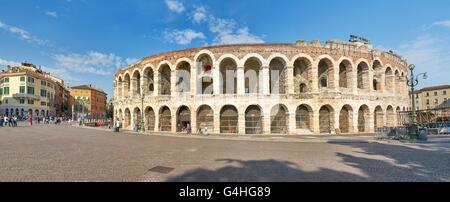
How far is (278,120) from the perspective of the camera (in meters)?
21.8

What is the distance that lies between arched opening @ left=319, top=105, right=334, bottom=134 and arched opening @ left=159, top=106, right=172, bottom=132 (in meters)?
18.4

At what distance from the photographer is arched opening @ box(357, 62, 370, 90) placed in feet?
77.5

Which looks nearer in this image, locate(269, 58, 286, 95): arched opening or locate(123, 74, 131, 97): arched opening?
locate(269, 58, 286, 95): arched opening

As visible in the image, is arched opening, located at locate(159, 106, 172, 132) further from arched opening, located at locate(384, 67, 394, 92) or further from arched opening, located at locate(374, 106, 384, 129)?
arched opening, located at locate(384, 67, 394, 92)

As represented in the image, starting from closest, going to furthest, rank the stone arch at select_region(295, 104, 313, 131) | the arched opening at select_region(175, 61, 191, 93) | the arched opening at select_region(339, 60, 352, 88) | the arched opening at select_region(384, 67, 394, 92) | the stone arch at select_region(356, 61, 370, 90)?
the stone arch at select_region(295, 104, 313, 131)
the arched opening at select_region(339, 60, 352, 88)
the stone arch at select_region(356, 61, 370, 90)
the arched opening at select_region(175, 61, 191, 93)
the arched opening at select_region(384, 67, 394, 92)

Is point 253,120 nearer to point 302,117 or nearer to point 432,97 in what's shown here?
point 302,117

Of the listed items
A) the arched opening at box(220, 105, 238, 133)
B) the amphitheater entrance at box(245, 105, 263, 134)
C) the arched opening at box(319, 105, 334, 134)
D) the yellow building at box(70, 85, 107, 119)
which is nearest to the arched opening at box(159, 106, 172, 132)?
the arched opening at box(220, 105, 238, 133)

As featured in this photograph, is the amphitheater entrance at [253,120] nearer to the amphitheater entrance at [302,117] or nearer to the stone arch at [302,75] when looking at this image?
the amphitheater entrance at [302,117]

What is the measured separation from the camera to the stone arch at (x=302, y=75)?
22266 mm

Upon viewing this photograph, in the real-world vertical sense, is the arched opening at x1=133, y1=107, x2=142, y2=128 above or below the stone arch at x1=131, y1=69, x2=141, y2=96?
below
